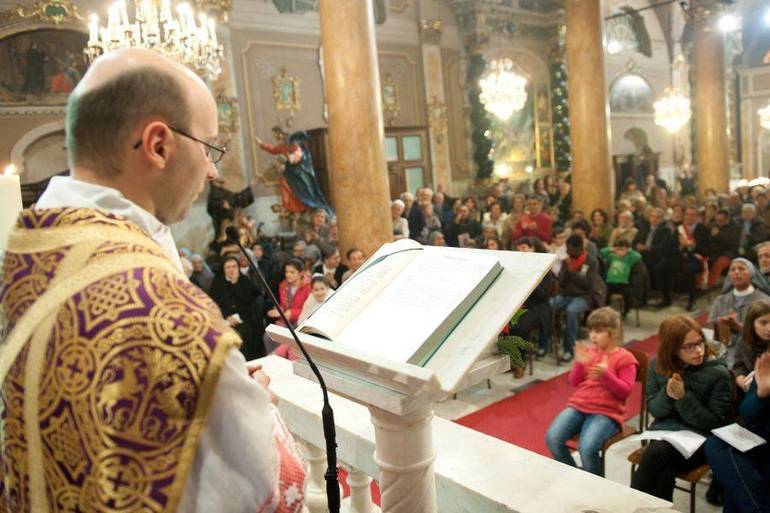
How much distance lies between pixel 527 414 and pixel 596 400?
145cm

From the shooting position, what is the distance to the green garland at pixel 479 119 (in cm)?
1457

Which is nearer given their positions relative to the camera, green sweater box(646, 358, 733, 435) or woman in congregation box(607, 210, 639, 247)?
green sweater box(646, 358, 733, 435)

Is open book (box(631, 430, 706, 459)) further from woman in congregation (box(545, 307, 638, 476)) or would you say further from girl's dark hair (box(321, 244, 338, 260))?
girl's dark hair (box(321, 244, 338, 260))

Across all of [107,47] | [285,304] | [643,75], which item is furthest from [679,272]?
[643,75]

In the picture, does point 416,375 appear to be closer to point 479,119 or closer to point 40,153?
point 40,153

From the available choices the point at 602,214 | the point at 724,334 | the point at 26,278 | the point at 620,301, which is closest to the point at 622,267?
the point at 620,301

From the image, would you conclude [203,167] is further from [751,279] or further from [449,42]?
[449,42]

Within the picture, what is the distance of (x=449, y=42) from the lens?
1452 cm

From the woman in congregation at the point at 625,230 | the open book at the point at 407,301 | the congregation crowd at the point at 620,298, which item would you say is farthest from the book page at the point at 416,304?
the woman in congregation at the point at 625,230

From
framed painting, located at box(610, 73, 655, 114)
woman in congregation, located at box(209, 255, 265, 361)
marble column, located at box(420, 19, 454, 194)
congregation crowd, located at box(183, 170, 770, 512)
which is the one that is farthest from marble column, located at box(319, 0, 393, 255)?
framed painting, located at box(610, 73, 655, 114)

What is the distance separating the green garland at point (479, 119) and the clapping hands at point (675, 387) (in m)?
11.8

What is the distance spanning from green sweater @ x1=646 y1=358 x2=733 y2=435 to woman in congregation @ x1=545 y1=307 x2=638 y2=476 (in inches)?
11.8

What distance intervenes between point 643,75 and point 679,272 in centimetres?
1322

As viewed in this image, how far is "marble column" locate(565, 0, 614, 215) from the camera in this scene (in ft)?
30.0
